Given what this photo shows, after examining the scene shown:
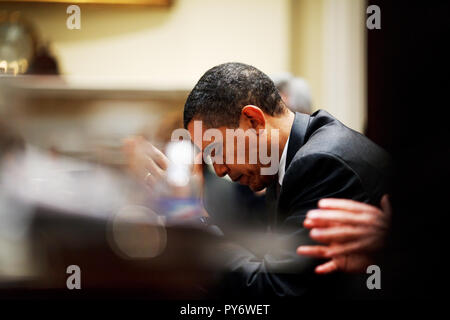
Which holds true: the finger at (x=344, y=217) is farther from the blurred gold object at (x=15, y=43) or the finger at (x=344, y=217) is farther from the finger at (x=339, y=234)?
the blurred gold object at (x=15, y=43)

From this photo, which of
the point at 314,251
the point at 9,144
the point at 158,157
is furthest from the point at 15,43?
the point at 314,251

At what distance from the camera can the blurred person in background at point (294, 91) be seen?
1.19 metres

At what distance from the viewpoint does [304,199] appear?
3.40ft

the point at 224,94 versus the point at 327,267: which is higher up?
the point at 224,94

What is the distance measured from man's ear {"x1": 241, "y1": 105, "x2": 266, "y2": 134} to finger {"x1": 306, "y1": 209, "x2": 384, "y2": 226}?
0.73 ft

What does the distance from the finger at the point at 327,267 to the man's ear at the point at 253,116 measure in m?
0.30

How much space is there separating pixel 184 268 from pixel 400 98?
0.50 meters

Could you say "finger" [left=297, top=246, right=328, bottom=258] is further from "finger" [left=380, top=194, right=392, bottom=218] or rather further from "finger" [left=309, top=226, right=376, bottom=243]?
"finger" [left=380, top=194, right=392, bottom=218]

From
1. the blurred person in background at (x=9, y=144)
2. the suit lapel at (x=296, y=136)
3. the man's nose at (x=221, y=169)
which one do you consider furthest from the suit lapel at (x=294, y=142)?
the blurred person in background at (x=9, y=144)

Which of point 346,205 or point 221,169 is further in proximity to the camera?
point 221,169

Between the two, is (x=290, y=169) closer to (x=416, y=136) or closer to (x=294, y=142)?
(x=294, y=142)

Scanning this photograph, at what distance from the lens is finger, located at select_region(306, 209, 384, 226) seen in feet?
3.34

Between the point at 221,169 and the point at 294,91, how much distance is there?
23 cm
